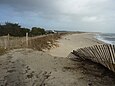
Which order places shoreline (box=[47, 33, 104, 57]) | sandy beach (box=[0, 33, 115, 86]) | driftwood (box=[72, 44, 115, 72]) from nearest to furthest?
sandy beach (box=[0, 33, 115, 86]), driftwood (box=[72, 44, 115, 72]), shoreline (box=[47, 33, 104, 57])

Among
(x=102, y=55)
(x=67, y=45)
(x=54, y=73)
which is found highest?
(x=102, y=55)

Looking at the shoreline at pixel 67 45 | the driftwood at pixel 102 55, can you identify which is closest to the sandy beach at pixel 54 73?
the driftwood at pixel 102 55

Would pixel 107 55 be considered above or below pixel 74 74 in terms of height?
above

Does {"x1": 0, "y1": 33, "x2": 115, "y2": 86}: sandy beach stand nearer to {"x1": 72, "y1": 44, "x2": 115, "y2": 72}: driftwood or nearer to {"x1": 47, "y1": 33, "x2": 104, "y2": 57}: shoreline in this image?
{"x1": 72, "y1": 44, "x2": 115, "y2": 72}: driftwood

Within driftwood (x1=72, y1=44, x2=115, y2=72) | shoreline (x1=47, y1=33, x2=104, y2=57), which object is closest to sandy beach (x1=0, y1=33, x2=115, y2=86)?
driftwood (x1=72, y1=44, x2=115, y2=72)

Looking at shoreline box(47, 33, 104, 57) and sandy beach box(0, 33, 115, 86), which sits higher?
sandy beach box(0, 33, 115, 86)

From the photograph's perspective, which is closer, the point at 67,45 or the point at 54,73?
the point at 54,73

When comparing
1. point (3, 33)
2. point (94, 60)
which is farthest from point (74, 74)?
point (3, 33)

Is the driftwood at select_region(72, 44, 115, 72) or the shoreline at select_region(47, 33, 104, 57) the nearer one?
the driftwood at select_region(72, 44, 115, 72)

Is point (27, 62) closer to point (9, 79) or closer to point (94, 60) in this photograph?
point (9, 79)

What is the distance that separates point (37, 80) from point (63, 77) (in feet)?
2.85

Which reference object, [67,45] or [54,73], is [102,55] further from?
[67,45]

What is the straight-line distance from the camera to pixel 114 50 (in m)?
9.98

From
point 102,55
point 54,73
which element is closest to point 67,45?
point 102,55
